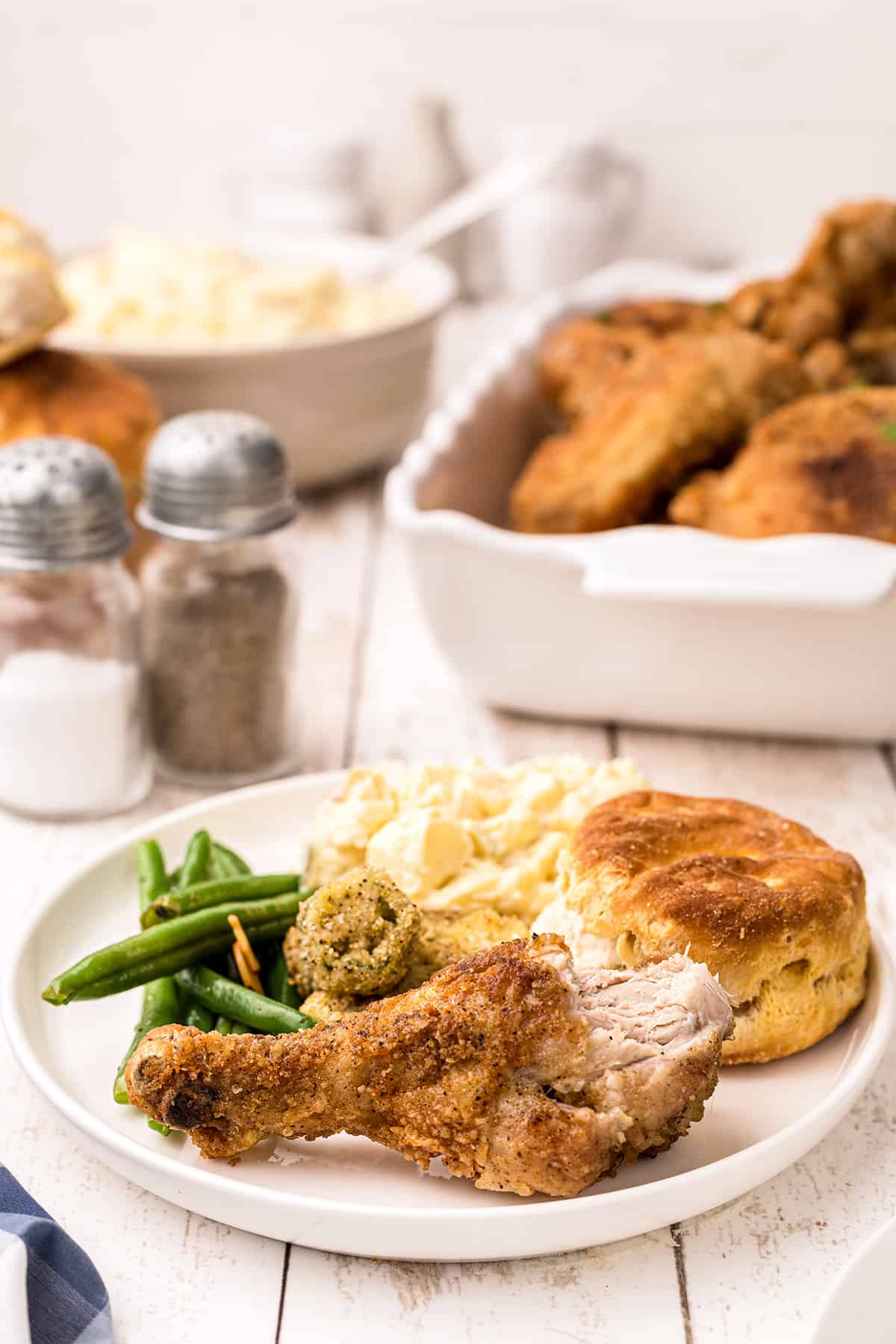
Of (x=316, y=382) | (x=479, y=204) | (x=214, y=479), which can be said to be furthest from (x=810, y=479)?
(x=479, y=204)

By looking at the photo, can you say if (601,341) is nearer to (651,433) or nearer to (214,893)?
(651,433)

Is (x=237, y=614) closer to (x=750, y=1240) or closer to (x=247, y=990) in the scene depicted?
(x=247, y=990)

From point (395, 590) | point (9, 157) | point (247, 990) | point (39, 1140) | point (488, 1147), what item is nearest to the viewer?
point (488, 1147)

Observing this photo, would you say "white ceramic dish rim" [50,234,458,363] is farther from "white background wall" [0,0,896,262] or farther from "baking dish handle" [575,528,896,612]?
"white background wall" [0,0,896,262]

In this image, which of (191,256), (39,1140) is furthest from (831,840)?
(191,256)

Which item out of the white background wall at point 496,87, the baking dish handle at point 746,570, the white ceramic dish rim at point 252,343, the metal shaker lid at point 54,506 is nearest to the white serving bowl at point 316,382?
the white ceramic dish rim at point 252,343

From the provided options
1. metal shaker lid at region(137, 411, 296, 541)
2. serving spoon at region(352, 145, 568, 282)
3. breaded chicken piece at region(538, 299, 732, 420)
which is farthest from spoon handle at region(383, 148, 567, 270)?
Answer: metal shaker lid at region(137, 411, 296, 541)
